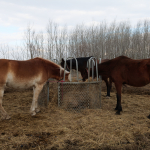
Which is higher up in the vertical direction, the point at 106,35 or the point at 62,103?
the point at 106,35

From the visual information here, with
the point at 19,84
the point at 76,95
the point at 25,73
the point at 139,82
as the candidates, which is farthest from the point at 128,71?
the point at 19,84

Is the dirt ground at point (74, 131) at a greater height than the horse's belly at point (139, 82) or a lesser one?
lesser

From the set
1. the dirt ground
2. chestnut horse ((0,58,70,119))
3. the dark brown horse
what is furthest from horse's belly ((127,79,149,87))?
chestnut horse ((0,58,70,119))

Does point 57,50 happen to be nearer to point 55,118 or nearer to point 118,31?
point 118,31

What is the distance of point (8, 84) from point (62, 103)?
1917mm

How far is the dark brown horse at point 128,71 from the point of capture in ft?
13.5

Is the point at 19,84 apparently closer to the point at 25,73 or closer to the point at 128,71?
the point at 25,73

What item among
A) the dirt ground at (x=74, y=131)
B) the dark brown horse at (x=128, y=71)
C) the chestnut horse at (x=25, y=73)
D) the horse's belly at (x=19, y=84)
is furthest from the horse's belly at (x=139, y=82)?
the horse's belly at (x=19, y=84)

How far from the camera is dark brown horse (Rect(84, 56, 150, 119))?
4.12 meters

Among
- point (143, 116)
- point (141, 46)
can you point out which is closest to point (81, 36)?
point (141, 46)

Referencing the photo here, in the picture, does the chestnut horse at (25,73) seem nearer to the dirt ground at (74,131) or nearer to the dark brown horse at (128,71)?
the dirt ground at (74,131)

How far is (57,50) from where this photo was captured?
1600 centimetres

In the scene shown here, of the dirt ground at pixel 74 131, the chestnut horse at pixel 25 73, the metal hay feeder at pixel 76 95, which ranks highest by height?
the chestnut horse at pixel 25 73

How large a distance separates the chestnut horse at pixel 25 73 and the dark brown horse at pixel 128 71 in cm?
184
